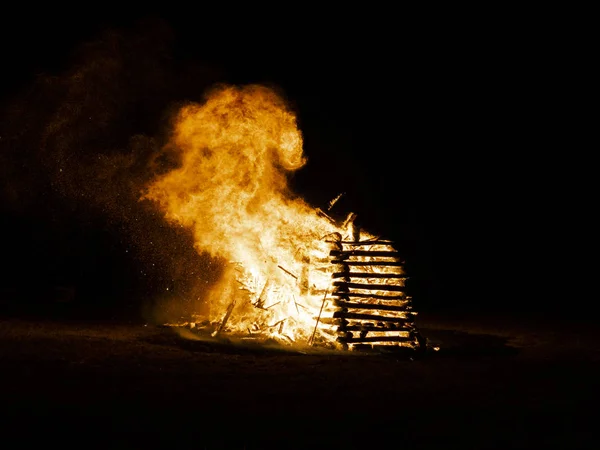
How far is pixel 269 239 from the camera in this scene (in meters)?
11.8

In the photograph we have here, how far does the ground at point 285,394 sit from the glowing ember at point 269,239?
3.35 feet

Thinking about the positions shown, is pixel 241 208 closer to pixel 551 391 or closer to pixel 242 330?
pixel 242 330

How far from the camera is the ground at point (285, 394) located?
5461 millimetres

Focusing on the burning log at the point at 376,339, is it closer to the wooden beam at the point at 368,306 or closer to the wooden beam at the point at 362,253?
the wooden beam at the point at 368,306

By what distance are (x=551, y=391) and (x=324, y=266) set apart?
15.3 feet

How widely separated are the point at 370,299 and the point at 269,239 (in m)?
2.23

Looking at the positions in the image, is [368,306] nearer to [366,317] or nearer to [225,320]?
[366,317]

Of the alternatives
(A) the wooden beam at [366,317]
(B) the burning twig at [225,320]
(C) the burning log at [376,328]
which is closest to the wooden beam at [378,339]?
(C) the burning log at [376,328]

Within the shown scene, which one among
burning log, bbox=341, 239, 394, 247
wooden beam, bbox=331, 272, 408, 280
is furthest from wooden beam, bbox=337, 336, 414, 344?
burning log, bbox=341, 239, 394, 247

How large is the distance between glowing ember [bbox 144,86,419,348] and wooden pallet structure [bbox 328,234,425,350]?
0.06 ft

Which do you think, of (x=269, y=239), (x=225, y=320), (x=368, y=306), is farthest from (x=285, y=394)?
(x=269, y=239)

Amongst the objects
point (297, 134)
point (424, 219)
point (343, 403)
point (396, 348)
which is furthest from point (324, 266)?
point (424, 219)

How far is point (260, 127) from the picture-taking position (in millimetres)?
12414

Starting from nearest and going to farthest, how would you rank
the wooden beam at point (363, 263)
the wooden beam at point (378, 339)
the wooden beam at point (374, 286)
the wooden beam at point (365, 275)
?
the wooden beam at point (378, 339) < the wooden beam at point (374, 286) < the wooden beam at point (365, 275) < the wooden beam at point (363, 263)
